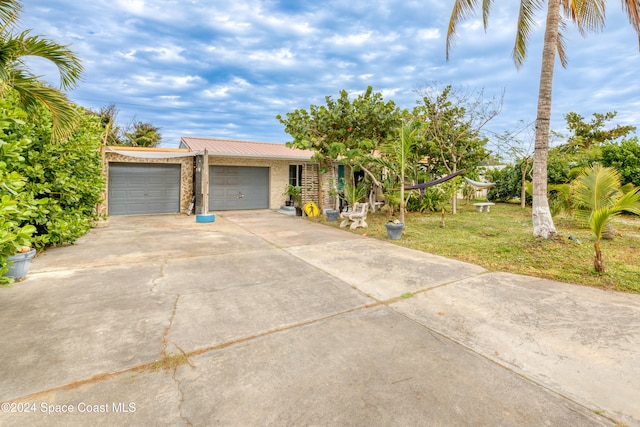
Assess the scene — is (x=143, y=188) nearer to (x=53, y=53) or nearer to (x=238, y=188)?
(x=238, y=188)

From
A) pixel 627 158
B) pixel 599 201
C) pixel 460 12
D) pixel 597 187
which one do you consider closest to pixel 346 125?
pixel 460 12

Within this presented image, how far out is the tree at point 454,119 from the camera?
38.7ft

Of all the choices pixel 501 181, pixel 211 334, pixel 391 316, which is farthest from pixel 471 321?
pixel 501 181

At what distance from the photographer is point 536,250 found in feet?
18.0

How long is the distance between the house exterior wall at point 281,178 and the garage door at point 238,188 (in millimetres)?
245

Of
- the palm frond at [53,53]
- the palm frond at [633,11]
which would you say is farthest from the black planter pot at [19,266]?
the palm frond at [633,11]

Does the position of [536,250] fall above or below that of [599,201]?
below

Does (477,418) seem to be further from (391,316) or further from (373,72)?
(373,72)

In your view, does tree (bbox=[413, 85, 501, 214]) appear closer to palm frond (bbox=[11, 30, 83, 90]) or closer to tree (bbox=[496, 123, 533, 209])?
tree (bbox=[496, 123, 533, 209])

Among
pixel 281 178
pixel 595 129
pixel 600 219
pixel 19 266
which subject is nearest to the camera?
pixel 19 266

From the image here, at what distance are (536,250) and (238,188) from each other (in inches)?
438

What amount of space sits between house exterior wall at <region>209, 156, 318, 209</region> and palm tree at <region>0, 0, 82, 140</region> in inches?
310

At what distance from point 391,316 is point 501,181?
55.9 ft

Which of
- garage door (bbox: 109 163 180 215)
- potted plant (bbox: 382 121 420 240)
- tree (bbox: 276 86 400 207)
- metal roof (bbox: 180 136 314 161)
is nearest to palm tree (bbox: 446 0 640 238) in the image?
potted plant (bbox: 382 121 420 240)
